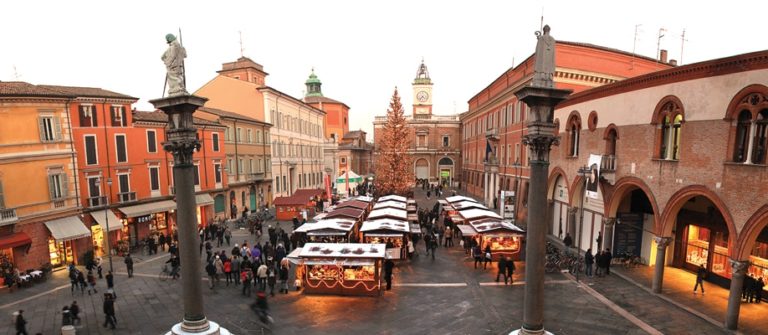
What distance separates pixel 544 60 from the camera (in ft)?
27.8

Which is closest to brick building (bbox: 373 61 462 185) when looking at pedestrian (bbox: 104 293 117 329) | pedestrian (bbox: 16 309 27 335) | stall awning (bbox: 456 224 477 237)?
stall awning (bbox: 456 224 477 237)

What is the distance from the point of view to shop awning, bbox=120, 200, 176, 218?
939 inches

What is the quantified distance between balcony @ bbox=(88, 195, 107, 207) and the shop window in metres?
29.7

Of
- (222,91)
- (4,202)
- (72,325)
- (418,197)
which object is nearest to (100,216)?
(4,202)

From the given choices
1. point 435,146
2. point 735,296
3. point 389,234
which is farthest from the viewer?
point 435,146

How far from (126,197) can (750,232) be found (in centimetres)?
2901

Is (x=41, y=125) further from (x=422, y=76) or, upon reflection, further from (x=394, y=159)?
(x=422, y=76)

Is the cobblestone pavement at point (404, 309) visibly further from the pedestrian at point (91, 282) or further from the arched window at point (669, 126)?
the arched window at point (669, 126)

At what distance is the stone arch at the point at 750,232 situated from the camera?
39.0ft

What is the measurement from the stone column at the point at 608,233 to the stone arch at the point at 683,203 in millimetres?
3676

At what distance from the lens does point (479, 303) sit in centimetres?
1465

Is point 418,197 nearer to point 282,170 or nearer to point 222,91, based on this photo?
point 282,170

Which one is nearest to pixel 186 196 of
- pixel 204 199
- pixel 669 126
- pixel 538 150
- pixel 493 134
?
pixel 538 150

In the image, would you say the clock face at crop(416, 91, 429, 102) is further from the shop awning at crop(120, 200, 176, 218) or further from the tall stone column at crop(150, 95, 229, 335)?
the tall stone column at crop(150, 95, 229, 335)
